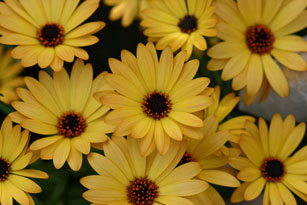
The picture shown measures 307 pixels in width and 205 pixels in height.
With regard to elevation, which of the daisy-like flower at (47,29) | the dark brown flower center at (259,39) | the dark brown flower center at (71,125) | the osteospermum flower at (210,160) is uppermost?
the dark brown flower center at (259,39)

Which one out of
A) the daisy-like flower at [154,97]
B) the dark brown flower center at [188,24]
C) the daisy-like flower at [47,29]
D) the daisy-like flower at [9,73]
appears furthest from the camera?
the daisy-like flower at [9,73]

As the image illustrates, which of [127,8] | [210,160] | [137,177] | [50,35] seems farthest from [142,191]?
[127,8]

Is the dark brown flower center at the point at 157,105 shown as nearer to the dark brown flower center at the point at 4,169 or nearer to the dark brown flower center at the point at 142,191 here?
the dark brown flower center at the point at 142,191

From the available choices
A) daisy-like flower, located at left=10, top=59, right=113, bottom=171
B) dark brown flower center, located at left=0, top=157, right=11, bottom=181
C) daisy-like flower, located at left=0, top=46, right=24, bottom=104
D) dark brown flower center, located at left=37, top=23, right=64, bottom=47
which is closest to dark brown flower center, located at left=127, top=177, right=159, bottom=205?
daisy-like flower, located at left=10, top=59, right=113, bottom=171

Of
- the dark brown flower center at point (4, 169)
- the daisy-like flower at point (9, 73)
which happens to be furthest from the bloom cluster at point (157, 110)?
the daisy-like flower at point (9, 73)

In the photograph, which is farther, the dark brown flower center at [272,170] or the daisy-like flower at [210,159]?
the dark brown flower center at [272,170]

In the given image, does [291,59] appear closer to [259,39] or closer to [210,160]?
[259,39]

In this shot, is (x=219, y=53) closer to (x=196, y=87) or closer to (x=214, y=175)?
(x=196, y=87)
